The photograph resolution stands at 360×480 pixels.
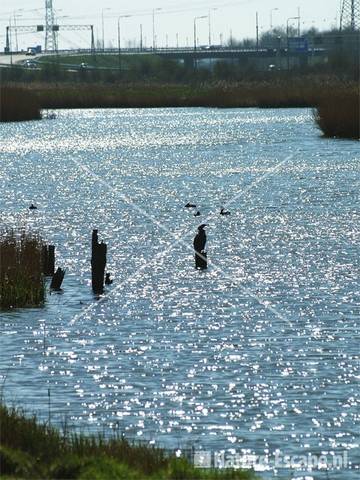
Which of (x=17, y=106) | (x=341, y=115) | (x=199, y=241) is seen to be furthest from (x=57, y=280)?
(x=17, y=106)

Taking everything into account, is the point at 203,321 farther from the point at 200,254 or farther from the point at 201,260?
the point at 201,260

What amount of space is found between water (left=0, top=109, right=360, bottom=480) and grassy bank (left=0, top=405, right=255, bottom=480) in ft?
6.83

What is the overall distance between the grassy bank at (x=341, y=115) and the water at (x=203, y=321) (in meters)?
13.0

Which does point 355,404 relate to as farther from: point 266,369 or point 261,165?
point 261,165

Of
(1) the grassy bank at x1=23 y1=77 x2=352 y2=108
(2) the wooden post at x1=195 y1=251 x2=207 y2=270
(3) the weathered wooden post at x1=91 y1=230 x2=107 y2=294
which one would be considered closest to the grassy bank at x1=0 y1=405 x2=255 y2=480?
(3) the weathered wooden post at x1=91 y1=230 x2=107 y2=294

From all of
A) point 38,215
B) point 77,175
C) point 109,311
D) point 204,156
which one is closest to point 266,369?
point 109,311

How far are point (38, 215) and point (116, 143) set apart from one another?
5951 cm

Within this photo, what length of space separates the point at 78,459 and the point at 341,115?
7056 cm

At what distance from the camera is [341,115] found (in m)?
84.2

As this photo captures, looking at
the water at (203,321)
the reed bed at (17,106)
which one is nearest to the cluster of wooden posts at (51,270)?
the water at (203,321)

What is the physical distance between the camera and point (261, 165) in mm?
80562

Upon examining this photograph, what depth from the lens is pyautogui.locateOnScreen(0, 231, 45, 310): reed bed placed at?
1144 inches

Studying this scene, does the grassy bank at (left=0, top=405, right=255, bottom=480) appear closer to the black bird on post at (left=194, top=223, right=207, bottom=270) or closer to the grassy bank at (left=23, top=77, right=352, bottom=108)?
the black bird on post at (left=194, top=223, right=207, bottom=270)

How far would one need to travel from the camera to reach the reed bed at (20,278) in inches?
1144
